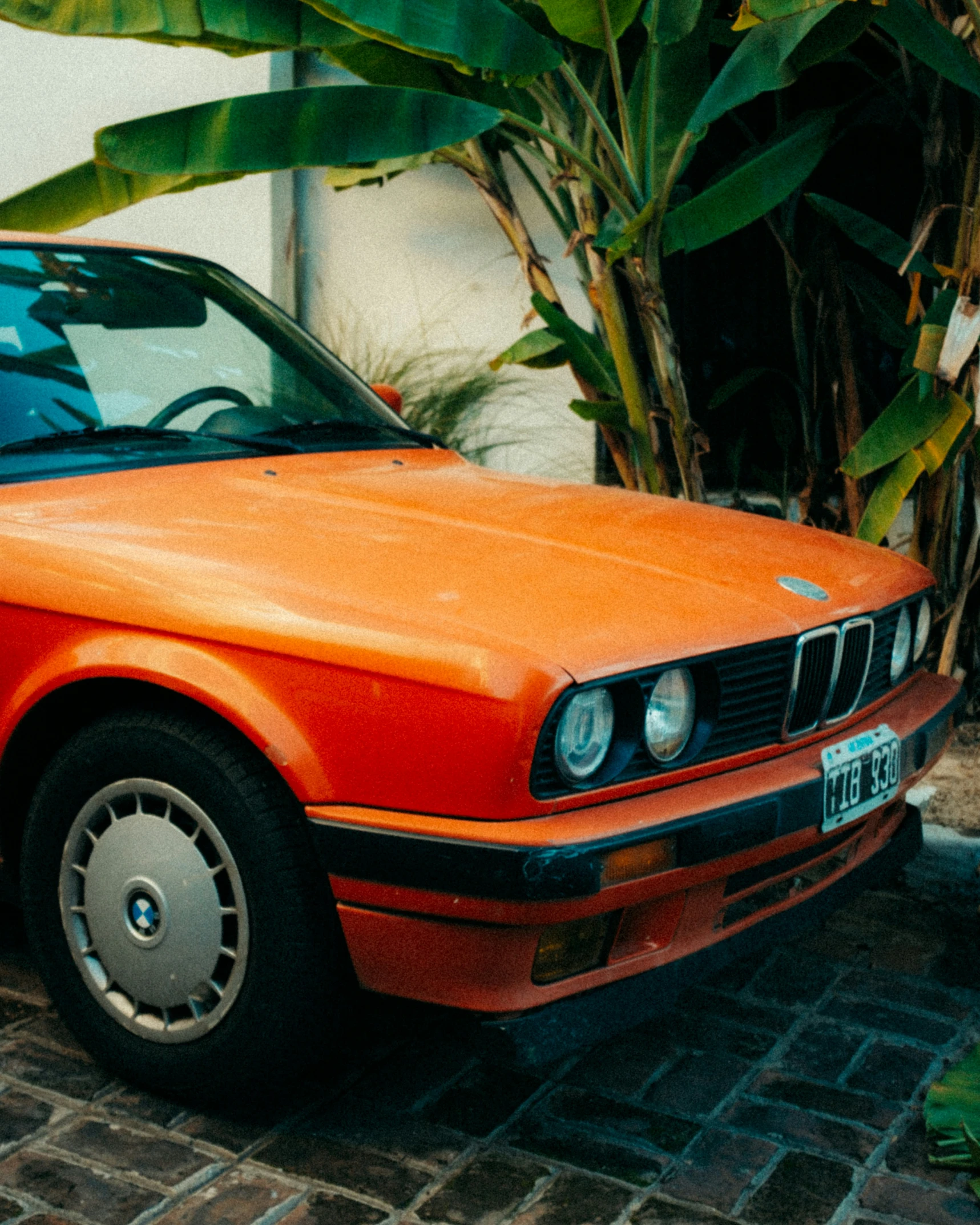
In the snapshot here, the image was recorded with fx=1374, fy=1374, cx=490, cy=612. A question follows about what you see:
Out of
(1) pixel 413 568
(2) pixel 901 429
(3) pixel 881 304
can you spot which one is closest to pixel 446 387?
(3) pixel 881 304

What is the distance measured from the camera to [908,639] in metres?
3.16

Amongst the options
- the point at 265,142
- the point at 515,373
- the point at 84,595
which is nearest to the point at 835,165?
the point at 515,373

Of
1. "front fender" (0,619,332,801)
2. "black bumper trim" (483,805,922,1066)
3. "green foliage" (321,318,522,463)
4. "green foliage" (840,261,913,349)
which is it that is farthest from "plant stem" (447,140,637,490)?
"front fender" (0,619,332,801)

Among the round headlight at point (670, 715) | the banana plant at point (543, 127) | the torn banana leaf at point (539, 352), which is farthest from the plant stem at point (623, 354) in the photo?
the round headlight at point (670, 715)

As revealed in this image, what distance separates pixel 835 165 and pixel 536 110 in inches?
74.1

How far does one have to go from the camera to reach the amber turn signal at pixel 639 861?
220cm

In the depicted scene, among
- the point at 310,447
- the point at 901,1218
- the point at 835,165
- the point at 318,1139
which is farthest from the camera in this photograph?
the point at 835,165

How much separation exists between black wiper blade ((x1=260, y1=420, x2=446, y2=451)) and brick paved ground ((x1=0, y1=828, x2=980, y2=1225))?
1420mm

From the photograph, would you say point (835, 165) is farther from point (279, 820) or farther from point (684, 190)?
point (279, 820)

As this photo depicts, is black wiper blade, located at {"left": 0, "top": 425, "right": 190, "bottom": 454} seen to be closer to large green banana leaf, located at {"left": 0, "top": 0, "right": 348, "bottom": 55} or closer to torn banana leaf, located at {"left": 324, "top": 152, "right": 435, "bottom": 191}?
large green banana leaf, located at {"left": 0, "top": 0, "right": 348, "bottom": 55}

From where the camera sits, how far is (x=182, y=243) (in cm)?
749

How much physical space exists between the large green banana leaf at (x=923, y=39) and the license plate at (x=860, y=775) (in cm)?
230

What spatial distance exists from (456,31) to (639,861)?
8.45ft

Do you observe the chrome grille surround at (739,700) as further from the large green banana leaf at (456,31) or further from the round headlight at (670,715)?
the large green banana leaf at (456,31)
